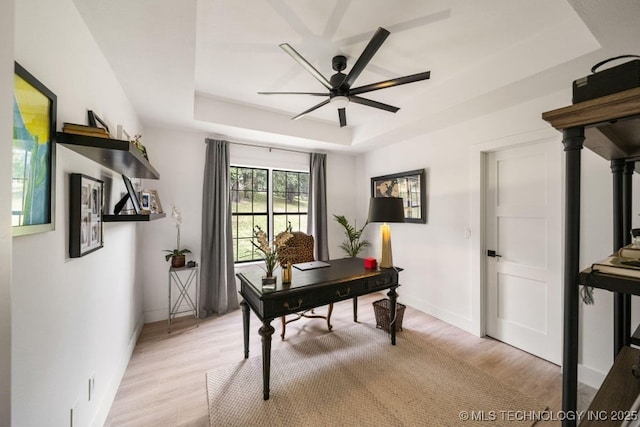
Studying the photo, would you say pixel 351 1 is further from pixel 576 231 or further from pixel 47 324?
pixel 47 324

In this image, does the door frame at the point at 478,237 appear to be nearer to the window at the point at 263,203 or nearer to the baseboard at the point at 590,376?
the baseboard at the point at 590,376

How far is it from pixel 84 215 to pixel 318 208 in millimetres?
3182

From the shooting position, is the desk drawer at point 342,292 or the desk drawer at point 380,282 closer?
the desk drawer at point 342,292

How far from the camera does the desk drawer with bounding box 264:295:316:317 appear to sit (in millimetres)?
1841

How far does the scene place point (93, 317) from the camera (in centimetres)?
156

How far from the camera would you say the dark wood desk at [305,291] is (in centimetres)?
185

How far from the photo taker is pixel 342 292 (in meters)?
2.19

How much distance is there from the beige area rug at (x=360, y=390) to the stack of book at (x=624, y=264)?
4.92 feet

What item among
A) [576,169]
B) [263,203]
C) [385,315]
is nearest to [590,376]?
[385,315]

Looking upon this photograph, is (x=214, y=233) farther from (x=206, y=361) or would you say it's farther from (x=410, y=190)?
(x=410, y=190)

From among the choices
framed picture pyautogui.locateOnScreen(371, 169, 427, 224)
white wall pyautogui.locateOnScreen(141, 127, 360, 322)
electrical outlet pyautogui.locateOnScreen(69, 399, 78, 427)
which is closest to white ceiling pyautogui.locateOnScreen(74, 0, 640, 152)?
white wall pyautogui.locateOnScreen(141, 127, 360, 322)

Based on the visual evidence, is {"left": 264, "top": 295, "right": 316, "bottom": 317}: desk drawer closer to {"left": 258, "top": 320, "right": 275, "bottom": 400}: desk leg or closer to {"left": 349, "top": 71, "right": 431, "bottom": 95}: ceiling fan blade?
{"left": 258, "top": 320, "right": 275, "bottom": 400}: desk leg

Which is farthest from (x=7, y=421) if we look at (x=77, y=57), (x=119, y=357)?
(x=119, y=357)

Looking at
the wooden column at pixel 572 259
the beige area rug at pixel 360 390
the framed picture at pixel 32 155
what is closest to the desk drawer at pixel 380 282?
the beige area rug at pixel 360 390
